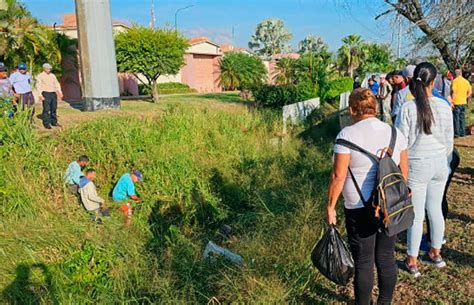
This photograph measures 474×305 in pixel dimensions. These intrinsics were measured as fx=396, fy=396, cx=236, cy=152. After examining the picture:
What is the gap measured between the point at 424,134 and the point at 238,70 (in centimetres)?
2848

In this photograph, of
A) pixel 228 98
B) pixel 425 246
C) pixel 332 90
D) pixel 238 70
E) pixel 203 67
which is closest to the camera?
pixel 425 246

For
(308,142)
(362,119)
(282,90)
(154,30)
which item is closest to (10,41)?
(154,30)

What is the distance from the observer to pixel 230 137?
9.81 m

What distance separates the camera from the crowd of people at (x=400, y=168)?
2.63 meters

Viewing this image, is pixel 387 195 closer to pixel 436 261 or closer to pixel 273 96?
pixel 436 261

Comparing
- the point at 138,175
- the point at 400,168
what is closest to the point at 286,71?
the point at 138,175

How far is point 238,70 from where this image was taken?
3100 centimetres

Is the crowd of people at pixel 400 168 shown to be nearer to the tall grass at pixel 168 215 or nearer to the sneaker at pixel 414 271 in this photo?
the sneaker at pixel 414 271

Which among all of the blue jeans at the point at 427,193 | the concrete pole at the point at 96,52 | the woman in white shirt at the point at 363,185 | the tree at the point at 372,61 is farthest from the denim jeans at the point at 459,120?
the tree at the point at 372,61

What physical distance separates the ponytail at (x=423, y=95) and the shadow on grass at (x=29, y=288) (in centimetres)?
390

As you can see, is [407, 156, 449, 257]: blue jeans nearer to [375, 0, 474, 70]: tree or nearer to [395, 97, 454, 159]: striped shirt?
[395, 97, 454, 159]: striped shirt

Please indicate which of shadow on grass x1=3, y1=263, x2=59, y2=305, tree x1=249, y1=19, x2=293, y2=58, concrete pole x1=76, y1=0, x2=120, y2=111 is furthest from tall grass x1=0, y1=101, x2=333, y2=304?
tree x1=249, y1=19, x2=293, y2=58

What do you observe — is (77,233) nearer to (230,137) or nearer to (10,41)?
(230,137)

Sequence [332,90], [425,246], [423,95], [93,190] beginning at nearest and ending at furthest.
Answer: [423,95] < [425,246] < [93,190] < [332,90]
